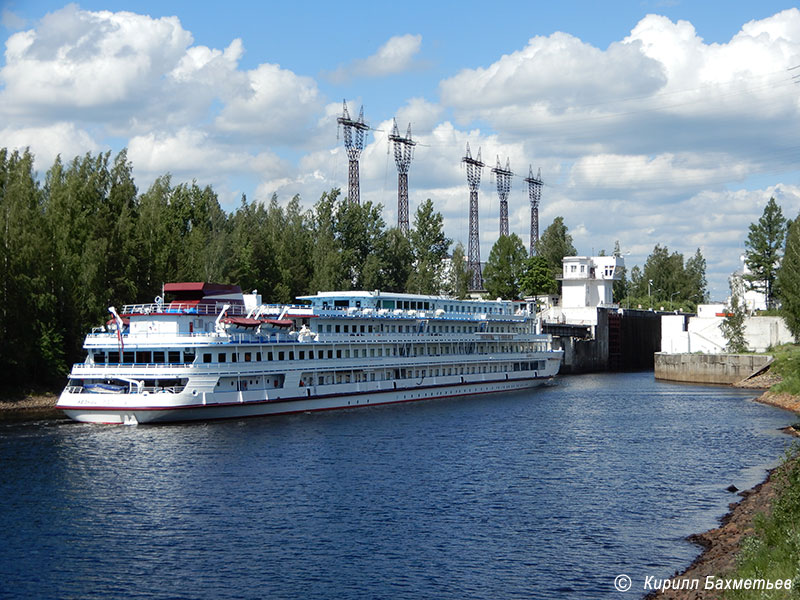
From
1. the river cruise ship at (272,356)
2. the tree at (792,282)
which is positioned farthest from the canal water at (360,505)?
the tree at (792,282)

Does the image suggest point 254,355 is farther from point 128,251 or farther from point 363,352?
point 128,251

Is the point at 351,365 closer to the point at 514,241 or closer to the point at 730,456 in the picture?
the point at 730,456

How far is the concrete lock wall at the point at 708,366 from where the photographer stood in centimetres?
9588

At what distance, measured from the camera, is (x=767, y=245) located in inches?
5182

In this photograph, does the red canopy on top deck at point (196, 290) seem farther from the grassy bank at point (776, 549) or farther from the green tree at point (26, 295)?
the grassy bank at point (776, 549)

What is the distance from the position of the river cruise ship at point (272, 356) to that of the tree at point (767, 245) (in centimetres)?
6278

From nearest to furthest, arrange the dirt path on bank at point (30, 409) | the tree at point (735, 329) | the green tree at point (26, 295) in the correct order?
the dirt path on bank at point (30, 409), the green tree at point (26, 295), the tree at point (735, 329)

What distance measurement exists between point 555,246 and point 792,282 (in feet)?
244

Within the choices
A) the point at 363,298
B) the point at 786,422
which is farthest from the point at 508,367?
the point at 786,422

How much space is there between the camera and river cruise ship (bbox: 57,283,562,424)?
2153 inches

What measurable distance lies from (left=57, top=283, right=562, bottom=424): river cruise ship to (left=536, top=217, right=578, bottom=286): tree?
257 feet

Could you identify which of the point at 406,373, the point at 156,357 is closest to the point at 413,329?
the point at 406,373

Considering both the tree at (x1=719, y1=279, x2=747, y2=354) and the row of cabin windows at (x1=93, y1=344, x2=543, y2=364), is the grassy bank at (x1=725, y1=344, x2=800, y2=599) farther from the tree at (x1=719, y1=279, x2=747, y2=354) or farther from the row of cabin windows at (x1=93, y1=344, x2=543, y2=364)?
the tree at (x1=719, y1=279, x2=747, y2=354)

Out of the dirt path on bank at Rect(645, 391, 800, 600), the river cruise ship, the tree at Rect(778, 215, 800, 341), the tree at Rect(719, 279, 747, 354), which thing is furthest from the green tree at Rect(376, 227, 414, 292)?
the dirt path on bank at Rect(645, 391, 800, 600)
